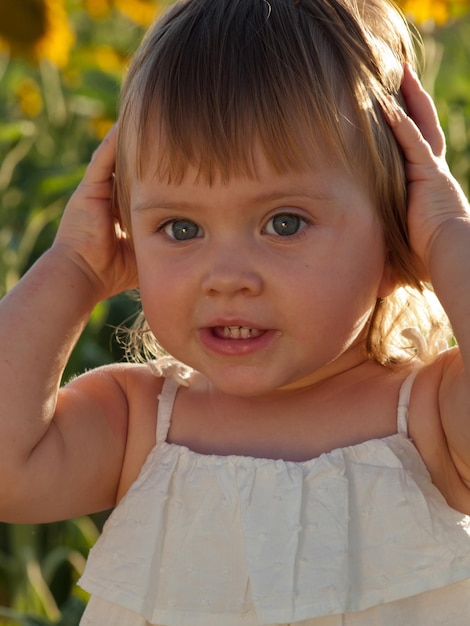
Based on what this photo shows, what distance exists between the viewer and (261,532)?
1.62 m

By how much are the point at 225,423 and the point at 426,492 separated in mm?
290

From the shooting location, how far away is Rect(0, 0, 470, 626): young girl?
5.22 feet

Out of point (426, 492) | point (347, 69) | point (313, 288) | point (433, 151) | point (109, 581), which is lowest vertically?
point (109, 581)

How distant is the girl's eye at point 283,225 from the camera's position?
1606 mm

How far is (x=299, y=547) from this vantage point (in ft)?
5.29

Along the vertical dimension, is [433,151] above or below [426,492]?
above

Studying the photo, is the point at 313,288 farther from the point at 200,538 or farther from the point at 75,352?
the point at 75,352

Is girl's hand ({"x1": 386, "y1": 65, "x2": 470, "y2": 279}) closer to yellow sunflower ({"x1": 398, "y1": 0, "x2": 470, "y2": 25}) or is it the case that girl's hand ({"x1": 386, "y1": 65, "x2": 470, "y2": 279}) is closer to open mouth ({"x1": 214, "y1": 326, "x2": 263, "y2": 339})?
open mouth ({"x1": 214, "y1": 326, "x2": 263, "y2": 339})

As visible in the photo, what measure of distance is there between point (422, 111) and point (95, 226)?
492 mm

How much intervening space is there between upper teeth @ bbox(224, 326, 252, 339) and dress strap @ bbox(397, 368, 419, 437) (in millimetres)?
233

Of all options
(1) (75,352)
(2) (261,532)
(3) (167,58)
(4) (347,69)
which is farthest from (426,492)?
(1) (75,352)

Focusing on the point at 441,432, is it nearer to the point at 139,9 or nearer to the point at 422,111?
the point at 422,111

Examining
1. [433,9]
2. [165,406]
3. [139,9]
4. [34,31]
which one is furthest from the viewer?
[139,9]

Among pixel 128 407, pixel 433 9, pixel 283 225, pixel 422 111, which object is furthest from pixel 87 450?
pixel 433 9
